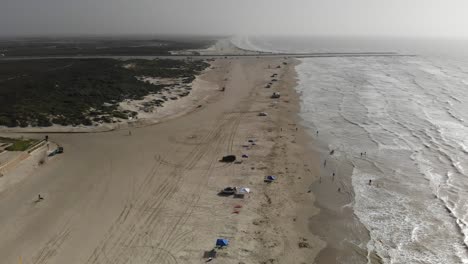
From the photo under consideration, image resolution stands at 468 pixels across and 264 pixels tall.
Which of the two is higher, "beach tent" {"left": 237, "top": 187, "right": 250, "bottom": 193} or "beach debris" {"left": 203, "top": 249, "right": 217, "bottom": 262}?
"beach tent" {"left": 237, "top": 187, "right": 250, "bottom": 193}

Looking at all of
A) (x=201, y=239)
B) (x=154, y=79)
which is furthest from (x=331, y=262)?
(x=154, y=79)

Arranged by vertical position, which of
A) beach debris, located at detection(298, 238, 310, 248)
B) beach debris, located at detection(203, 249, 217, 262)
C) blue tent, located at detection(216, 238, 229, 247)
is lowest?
beach debris, located at detection(298, 238, 310, 248)

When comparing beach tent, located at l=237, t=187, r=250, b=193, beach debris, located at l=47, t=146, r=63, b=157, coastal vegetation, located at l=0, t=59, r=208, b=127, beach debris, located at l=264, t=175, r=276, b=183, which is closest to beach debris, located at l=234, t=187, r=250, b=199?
beach tent, located at l=237, t=187, r=250, b=193

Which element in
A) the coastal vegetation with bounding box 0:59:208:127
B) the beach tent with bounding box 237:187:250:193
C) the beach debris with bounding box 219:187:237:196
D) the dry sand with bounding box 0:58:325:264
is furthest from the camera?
the coastal vegetation with bounding box 0:59:208:127

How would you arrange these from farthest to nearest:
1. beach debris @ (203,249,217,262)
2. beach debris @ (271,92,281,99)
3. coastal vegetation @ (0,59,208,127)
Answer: beach debris @ (271,92,281,99)
coastal vegetation @ (0,59,208,127)
beach debris @ (203,249,217,262)

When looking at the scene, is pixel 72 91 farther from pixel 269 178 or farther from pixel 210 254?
pixel 210 254

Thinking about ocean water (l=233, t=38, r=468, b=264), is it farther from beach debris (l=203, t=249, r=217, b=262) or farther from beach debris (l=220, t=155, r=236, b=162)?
beach debris (l=220, t=155, r=236, b=162)

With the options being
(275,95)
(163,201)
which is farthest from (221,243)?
(275,95)

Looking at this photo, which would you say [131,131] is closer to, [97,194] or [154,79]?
[97,194]
